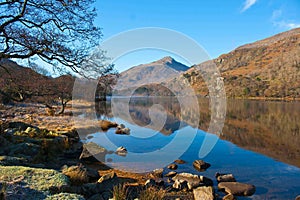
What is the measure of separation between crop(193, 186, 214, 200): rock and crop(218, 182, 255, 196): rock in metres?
1.42

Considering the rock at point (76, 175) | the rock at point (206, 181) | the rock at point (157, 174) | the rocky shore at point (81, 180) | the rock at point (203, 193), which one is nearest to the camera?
the rocky shore at point (81, 180)

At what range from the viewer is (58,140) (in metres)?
15.3

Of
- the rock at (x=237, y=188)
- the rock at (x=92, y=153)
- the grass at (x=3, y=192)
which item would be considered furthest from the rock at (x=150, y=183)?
the grass at (x=3, y=192)

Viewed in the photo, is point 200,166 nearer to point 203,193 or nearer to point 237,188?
point 237,188

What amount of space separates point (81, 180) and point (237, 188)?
630cm

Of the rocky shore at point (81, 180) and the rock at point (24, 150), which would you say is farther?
the rock at point (24, 150)

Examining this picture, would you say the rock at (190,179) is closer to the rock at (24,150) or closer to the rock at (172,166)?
the rock at (172,166)

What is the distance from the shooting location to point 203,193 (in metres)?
8.94

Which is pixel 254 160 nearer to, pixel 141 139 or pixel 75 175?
pixel 141 139

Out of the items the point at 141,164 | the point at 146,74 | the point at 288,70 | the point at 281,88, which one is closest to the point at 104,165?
the point at 141,164

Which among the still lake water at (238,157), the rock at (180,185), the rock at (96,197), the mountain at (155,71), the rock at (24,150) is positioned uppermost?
the mountain at (155,71)

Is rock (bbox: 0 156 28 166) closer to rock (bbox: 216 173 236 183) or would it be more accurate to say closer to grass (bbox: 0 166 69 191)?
grass (bbox: 0 166 69 191)

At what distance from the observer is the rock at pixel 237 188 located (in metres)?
9.91

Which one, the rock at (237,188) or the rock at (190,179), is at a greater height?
the rock at (190,179)
